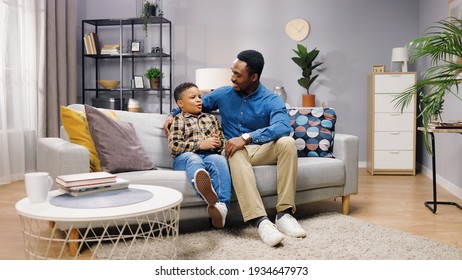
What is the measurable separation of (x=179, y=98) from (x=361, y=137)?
3226 millimetres

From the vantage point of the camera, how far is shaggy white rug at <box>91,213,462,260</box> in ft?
6.84

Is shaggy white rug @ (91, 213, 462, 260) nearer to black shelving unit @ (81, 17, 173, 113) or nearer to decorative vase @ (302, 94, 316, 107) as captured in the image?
decorative vase @ (302, 94, 316, 107)

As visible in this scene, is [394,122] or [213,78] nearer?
[213,78]

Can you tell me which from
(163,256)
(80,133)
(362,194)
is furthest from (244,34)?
(163,256)

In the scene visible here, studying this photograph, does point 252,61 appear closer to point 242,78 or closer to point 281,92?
point 242,78

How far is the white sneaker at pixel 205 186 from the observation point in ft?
7.07

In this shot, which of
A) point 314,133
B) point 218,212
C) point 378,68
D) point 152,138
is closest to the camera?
point 218,212

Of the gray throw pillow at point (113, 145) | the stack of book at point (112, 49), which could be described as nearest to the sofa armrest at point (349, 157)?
the gray throw pillow at point (113, 145)

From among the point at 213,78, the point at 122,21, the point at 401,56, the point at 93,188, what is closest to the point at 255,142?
the point at 93,188

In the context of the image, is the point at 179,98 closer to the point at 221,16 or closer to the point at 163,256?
the point at 163,256

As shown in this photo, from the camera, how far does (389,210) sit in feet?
10.2

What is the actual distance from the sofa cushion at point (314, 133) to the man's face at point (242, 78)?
24.5 inches

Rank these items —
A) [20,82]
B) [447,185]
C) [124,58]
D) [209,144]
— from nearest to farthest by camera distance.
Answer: [209,144] → [447,185] → [20,82] → [124,58]

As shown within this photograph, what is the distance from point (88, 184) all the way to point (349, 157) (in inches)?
71.3
